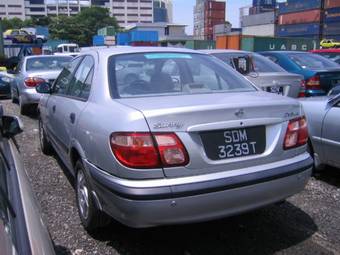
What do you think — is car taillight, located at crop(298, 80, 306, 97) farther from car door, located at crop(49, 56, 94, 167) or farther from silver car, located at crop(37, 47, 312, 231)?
car door, located at crop(49, 56, 94, 167)

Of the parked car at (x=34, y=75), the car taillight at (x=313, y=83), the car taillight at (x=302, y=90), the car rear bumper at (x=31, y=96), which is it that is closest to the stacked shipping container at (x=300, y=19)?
the car taillight at (x=313, y=83)

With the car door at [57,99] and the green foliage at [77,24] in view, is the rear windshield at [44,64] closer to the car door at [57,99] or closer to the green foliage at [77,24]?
the car door at [57,99]

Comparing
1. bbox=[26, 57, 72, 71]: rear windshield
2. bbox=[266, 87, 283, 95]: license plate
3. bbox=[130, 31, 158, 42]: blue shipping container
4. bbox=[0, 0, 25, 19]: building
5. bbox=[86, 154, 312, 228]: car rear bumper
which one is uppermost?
bbox=[0, 0, 25, 19]: building

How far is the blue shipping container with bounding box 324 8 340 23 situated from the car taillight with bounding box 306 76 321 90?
144ft

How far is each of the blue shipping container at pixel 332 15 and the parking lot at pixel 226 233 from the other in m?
48.5

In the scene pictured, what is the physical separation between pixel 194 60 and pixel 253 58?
4320 mm

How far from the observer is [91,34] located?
315ft

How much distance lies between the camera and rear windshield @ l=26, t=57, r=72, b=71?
9.96 meters

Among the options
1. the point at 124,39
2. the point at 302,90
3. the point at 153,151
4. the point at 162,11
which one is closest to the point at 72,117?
the point at 153,151

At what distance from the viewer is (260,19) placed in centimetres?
6944

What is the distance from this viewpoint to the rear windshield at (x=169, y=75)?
343 centimetres

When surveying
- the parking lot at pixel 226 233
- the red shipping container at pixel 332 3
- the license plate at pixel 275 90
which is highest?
the red shipping container at pixel 332 3

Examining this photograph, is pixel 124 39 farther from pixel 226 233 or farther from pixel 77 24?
pixel 226 233

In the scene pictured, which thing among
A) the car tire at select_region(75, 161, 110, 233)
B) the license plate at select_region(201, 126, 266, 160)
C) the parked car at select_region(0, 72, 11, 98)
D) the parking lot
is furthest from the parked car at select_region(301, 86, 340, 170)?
the parked car at select_region(0, 72, 11, 98)
